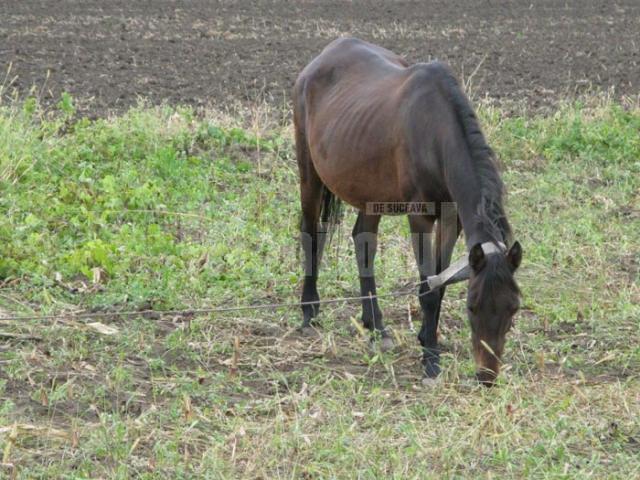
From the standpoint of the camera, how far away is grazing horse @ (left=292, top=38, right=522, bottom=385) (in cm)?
545

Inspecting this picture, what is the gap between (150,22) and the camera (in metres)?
21.6

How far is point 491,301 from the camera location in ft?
17.6

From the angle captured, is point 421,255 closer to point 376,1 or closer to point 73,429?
point 73,429

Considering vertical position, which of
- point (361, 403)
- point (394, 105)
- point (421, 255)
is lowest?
point (361, 403)

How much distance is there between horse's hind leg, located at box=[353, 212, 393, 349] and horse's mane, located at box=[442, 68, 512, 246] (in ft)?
4.72

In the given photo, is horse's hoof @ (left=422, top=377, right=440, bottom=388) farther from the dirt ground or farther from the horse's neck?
the dirt ground

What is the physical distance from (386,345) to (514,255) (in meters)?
1.72

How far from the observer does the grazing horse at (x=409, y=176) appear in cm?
545

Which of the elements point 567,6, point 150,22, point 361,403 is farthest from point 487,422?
point 567,6

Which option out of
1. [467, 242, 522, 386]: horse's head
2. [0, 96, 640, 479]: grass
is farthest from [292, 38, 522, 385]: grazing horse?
[0, 96, 640, 479]: grass

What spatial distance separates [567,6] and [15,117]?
1696cm

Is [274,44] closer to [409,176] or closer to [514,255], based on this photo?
[409,176]

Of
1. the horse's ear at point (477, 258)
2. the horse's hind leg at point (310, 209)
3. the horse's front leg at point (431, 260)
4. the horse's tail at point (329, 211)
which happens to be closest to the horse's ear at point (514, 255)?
the horse's ear at point (477, 258)

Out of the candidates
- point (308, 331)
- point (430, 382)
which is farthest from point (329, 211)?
point (430, 382)
